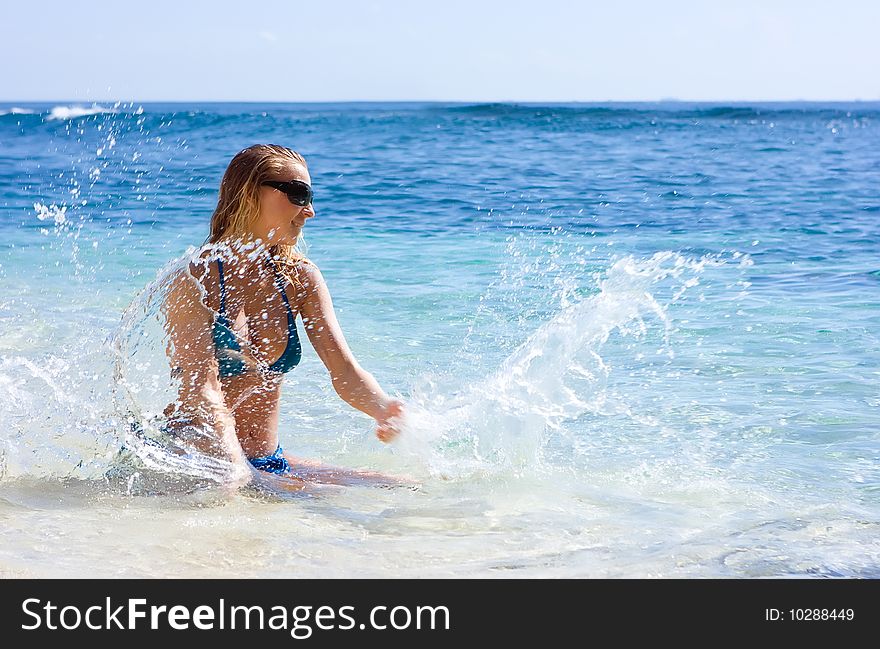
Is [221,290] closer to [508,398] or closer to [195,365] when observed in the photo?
[195,365]

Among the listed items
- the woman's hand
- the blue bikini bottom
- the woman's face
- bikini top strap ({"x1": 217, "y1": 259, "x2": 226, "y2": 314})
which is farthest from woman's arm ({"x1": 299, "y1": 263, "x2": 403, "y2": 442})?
the blue bikini bottom

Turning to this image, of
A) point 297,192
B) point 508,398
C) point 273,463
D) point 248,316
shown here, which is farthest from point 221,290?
point 508,398

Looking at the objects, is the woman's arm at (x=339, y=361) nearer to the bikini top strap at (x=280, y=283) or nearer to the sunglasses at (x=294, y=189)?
the bikini top strap at (x=280, y=283)

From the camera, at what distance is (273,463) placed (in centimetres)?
364

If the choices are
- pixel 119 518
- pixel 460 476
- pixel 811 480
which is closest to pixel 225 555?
pixel 119 518

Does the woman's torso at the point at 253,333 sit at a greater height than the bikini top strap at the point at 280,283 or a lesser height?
lesser

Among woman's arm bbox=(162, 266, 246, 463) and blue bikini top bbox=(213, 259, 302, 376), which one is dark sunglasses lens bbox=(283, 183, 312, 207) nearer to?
blue bikini top bbox=(213, 259, 302, 376)

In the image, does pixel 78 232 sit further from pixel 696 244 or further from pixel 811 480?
pixel 811 480

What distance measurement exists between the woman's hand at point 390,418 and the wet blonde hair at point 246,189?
1.86ft

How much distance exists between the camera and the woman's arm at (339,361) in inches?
136

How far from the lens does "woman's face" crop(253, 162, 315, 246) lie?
11.1 ft

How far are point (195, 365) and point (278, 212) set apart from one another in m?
0.60

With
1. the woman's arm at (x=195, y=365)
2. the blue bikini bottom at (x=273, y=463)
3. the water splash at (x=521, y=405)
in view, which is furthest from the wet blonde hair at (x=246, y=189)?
the water splash at (x=521, y=405)

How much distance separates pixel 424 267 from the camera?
9539 millimetres
